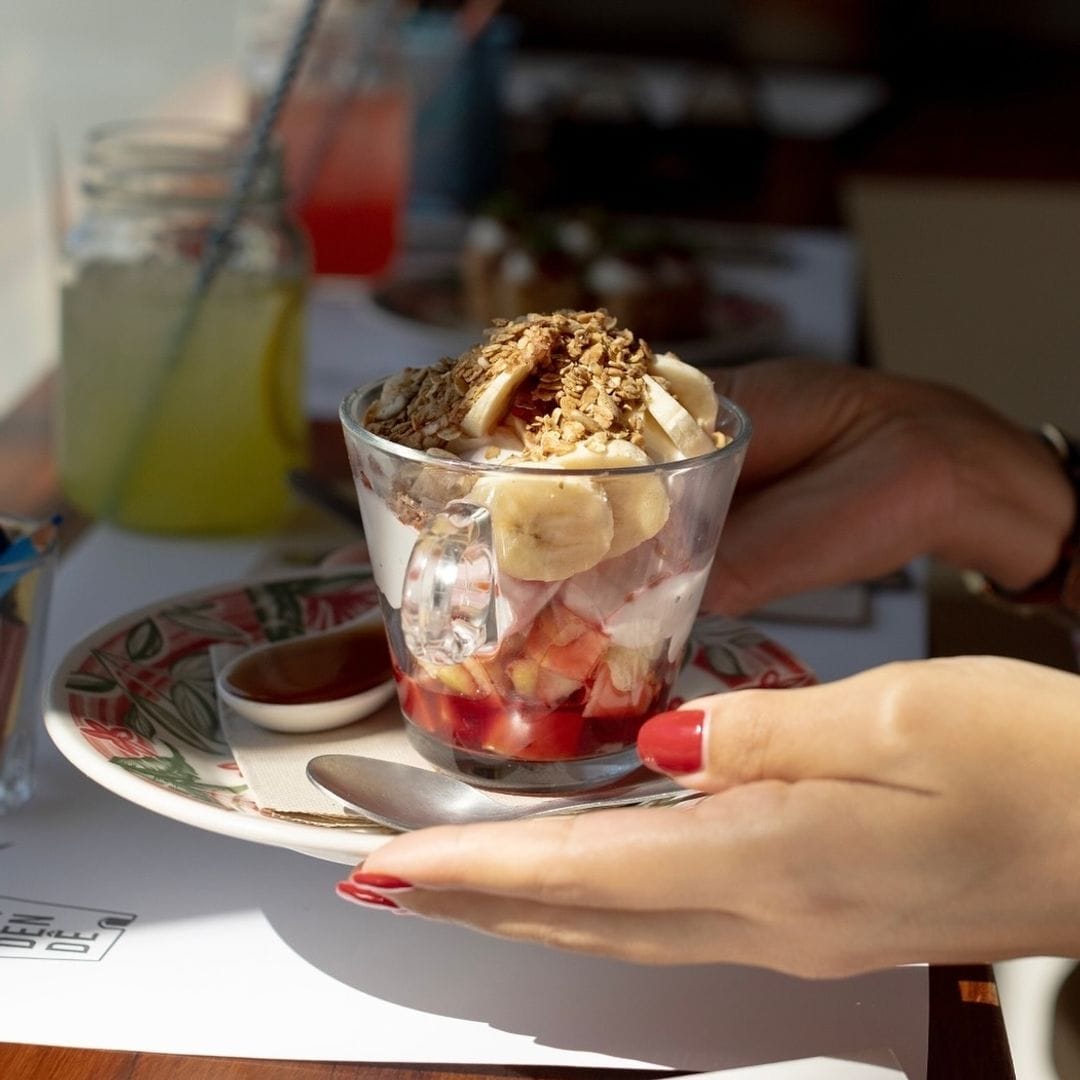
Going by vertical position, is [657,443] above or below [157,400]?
above

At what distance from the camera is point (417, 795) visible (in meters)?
0.68

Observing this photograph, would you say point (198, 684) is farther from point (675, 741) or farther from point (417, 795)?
point (675, 741)

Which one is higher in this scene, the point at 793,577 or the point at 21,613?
the point at 21,613

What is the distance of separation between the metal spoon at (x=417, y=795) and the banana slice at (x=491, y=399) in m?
0.16

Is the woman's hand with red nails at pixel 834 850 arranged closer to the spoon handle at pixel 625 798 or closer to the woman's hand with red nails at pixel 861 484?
the spoon handle at pixel 625 798

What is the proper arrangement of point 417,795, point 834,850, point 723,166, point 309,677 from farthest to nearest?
point 723,166, point 309,677, point 417,795, point 834,850

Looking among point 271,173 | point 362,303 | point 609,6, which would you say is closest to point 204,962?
point 271,173

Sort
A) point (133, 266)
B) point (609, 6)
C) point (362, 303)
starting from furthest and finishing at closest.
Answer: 1. point (609, 6)
2. point (362, 303)
3. point (133, 266)

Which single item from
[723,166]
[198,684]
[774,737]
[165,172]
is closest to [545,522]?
[774,737]

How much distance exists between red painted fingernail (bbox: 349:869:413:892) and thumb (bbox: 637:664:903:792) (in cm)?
11

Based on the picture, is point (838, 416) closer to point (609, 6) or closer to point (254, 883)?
point (254, 883)

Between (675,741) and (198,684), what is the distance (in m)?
0.31

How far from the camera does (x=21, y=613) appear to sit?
29.7 inches

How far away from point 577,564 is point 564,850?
0.49 ft
